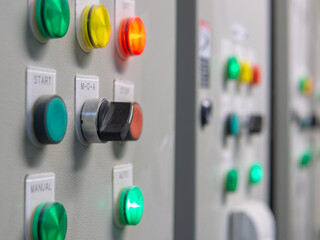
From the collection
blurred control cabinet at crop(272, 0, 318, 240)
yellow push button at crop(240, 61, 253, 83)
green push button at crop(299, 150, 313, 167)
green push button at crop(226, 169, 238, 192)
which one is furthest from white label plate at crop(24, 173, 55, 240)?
green push button at crop(299, 150, 313, 167)

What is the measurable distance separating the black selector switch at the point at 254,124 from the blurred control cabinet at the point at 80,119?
0.40 metres

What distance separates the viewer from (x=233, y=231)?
0.87 meters

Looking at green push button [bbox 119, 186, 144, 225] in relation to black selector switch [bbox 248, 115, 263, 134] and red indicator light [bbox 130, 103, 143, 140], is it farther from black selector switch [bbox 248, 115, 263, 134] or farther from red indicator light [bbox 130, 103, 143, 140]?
black selector switch [bbox 248, 115, 263, 134]

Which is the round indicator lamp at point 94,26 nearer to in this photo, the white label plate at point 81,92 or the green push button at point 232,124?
the white label plate at point 81,92

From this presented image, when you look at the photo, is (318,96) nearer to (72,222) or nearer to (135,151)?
(135,151)

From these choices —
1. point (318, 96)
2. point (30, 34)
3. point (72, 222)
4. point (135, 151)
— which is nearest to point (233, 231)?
point (135, 151)

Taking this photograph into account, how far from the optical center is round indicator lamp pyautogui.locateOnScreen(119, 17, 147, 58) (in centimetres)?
49

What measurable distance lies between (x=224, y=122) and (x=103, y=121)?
1.53 ft

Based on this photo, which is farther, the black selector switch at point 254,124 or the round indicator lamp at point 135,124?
the black selector switch at point 254,124

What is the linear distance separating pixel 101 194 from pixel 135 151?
94 millimetres

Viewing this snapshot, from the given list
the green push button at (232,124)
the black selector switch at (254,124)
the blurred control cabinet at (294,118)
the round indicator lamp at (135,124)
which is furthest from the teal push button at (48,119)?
the blurred control cabinet at (294,118)

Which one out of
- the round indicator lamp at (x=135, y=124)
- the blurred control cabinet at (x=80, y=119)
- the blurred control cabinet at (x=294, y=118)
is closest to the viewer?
the blurred control cabinet at (x=80, y=119)

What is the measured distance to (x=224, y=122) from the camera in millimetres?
844

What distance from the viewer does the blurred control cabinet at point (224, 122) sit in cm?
74
